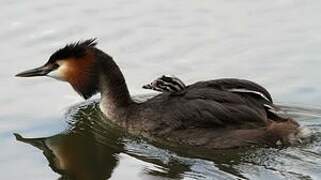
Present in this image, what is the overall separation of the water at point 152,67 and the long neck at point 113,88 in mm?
175

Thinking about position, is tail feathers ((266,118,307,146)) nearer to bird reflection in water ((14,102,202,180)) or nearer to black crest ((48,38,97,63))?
bird reflection in water ((14,102,202,180))

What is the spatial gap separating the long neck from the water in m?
0.18

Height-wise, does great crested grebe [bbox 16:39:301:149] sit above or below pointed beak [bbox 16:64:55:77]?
below

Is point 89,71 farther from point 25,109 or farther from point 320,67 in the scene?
point 320,67

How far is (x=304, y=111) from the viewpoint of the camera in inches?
Result: 297

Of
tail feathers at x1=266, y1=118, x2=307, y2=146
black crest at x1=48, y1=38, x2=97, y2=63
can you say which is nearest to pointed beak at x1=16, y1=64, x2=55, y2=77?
black crest at x1=48, y1=38, x2=97, y2=63

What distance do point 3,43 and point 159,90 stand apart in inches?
91.1

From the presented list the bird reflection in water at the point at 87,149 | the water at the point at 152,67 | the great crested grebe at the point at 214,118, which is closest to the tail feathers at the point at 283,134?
the great crested grebe at the point at 214,118

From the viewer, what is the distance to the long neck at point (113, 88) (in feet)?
24.6

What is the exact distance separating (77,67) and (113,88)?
0.35 m

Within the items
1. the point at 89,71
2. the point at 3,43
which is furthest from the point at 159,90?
the point at 3,43

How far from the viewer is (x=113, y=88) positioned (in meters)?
7.53

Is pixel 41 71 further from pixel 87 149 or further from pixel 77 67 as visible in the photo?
pixel 87 149

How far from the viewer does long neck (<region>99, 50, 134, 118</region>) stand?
750 centimetres
